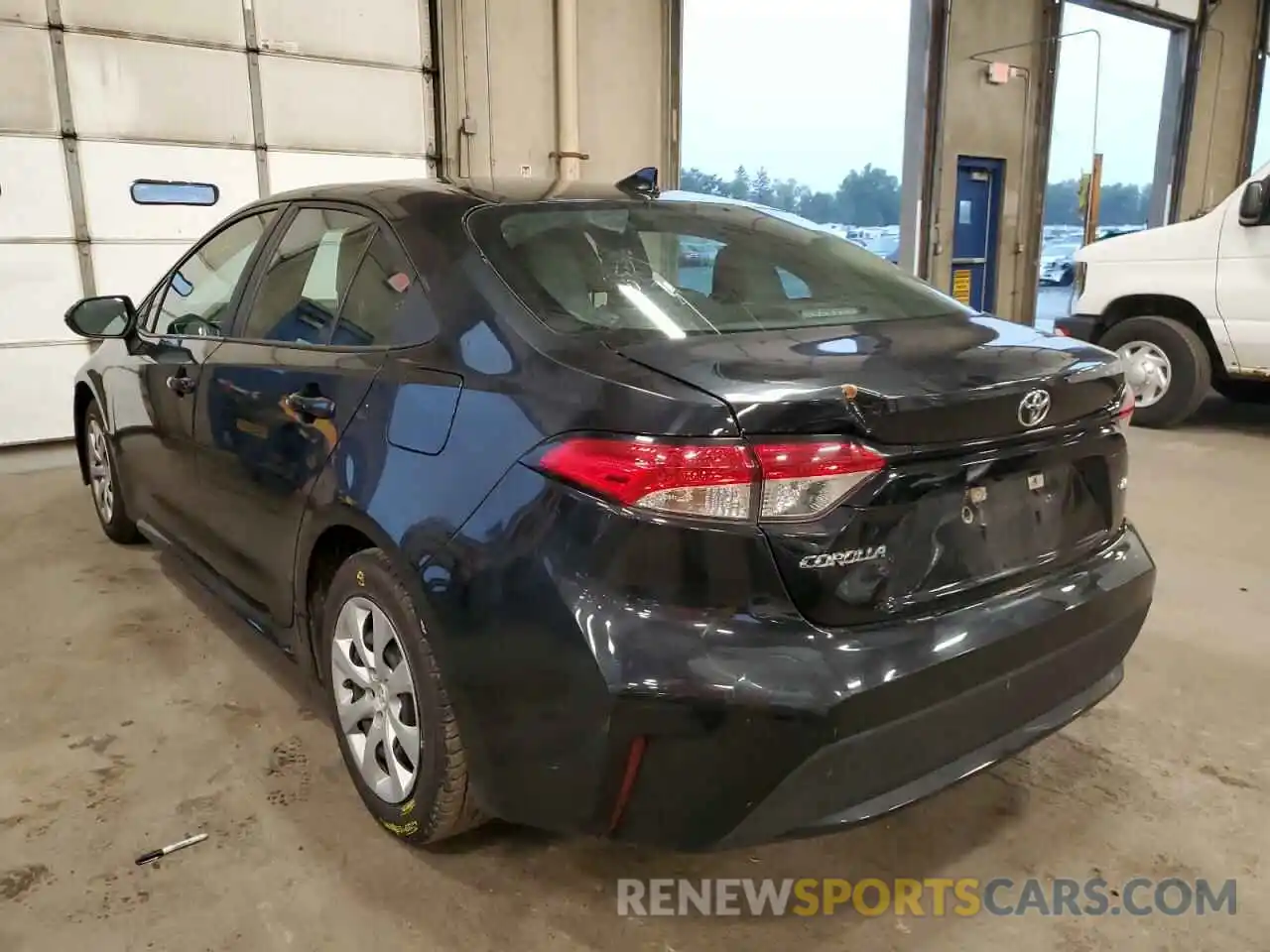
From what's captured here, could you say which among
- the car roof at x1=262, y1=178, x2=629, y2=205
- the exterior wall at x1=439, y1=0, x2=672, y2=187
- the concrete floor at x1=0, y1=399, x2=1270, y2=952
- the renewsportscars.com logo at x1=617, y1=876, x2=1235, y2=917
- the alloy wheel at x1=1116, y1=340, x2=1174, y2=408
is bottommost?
the renewsportscars.com logo at x1=617, y1=876, x2=1235, y2=917

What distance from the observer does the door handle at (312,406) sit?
1992mm

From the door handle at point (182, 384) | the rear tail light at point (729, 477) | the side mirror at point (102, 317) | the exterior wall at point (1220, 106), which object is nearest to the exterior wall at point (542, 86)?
the side mirror at point (102, 317)

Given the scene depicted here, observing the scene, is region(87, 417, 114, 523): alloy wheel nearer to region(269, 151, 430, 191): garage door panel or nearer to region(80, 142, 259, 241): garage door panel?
region(80, 142, 259, 241): garage door panel

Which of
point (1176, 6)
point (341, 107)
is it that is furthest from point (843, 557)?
point (1176, 6)

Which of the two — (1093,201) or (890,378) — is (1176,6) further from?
(890,378)

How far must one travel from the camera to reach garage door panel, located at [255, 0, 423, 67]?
20.5 ft

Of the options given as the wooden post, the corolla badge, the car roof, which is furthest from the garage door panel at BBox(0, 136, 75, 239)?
the wooden post

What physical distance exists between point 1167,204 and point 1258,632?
10938mm

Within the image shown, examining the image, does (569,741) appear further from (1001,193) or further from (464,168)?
(1001,193)

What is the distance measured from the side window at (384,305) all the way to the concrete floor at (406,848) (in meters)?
0.92

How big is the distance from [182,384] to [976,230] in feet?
29.5

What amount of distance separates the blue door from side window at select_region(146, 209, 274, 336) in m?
8.15

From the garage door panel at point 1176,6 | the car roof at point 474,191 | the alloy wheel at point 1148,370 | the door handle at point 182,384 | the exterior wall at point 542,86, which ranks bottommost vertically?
the alloy wheel at point 1148,370

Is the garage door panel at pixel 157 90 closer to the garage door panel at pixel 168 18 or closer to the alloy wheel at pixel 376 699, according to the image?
the garage door panel at pixel 168 18
